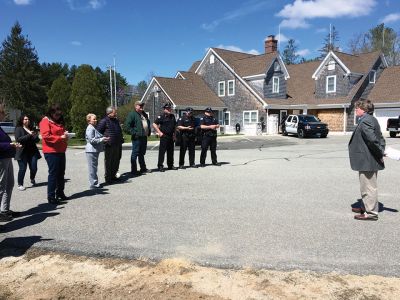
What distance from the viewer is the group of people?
19.3ft

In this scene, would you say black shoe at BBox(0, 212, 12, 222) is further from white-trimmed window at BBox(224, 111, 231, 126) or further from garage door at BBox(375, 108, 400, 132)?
white-trimmed window at BBox(224, 111, 231, 126)

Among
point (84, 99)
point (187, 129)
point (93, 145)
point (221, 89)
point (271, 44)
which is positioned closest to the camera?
point (93, 145)

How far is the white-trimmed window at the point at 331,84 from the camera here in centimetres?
3422

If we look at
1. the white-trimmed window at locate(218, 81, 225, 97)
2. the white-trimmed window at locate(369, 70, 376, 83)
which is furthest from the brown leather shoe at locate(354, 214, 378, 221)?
the white-trimmed window at locate(369, 70, 376, 83)

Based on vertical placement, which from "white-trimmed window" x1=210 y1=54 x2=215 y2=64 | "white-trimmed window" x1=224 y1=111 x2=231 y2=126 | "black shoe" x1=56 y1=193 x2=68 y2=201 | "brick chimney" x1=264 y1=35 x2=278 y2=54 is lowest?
"black shoe" x1=56 y1=193 x2=68 y2=201

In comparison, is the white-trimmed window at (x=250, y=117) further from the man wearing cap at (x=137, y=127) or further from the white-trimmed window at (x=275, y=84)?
the man wearing cap at (x=137, y=127)

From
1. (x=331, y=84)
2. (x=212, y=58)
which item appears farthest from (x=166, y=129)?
(x=212, y=58)

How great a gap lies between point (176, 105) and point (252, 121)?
23.6 ft

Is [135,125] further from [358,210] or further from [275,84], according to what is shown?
[275,84]

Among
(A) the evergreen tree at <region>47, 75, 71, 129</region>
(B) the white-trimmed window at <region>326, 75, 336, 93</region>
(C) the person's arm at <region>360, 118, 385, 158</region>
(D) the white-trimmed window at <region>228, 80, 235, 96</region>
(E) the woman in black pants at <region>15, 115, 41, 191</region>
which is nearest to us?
(C) the person's arm at <region>360, 118, 385, 158</region>

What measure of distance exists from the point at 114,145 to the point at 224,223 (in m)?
4.35

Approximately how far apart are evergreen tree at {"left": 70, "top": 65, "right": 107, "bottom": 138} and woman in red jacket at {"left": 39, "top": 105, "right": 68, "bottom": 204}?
24265 mm

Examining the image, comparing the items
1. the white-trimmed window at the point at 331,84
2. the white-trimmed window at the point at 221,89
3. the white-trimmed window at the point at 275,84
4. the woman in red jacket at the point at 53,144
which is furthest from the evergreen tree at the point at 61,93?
the woman in red jacket at the point at 53,144

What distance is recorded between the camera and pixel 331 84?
34531 mm
